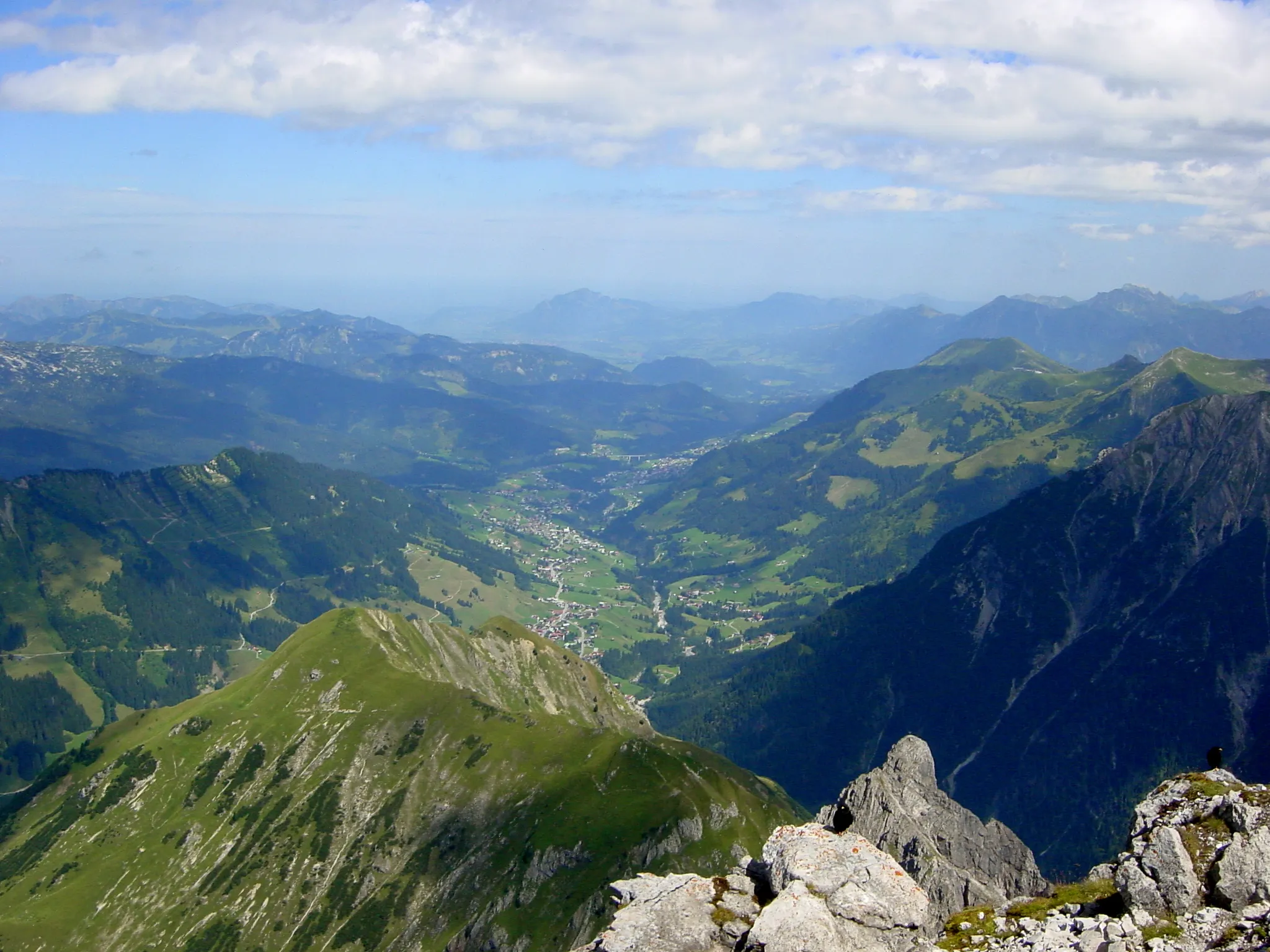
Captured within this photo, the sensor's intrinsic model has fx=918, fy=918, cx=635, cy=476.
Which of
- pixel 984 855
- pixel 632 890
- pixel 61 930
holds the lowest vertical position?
pixel 61 930

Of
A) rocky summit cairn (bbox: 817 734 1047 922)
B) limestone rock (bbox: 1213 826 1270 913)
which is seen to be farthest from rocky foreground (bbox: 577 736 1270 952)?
rocky summit cairn (bbox: 817 734 1047 922)

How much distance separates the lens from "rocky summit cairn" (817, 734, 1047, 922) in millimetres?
136250

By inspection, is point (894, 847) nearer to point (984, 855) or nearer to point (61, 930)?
point (984, 855)

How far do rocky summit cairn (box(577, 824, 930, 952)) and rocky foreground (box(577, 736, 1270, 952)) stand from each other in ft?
0.22

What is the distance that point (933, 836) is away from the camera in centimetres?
15938

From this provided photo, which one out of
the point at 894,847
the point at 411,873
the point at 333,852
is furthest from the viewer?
the point at 333,852

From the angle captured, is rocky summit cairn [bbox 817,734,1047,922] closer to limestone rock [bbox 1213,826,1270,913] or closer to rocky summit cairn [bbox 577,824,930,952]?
rocky summit cairn [bbox 577,824,930,952]

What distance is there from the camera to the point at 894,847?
150m

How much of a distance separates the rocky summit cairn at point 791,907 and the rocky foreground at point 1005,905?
66mm

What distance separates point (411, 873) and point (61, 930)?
246ft

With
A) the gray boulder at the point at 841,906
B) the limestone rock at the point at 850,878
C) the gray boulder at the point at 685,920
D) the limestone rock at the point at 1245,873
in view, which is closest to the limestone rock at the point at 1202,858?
the limestone rock at the point at 1245,873

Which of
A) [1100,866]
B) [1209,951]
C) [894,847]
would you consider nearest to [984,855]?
[894,847]

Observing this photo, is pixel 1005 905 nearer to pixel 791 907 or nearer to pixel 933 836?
pixel 791 907

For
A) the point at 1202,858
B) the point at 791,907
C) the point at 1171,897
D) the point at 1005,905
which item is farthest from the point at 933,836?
the point at 791,907
